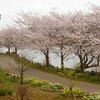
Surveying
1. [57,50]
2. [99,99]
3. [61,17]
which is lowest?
[99,99]

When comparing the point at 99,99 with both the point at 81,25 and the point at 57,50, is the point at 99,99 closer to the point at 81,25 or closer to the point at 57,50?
the point at 81,25

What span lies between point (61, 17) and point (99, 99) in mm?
16999

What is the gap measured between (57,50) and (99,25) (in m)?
7.66

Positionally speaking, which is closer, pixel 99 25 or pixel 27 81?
pixel 27 81

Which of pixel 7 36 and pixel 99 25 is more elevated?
pixel 7 36

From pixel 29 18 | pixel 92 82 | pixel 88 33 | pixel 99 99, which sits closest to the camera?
pixel 99 99

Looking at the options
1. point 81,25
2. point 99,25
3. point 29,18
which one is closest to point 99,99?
point 99,25

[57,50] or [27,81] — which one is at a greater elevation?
[57,50]

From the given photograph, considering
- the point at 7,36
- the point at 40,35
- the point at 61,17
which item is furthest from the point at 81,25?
the point at 7,36

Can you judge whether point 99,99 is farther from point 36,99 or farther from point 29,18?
point 29,18

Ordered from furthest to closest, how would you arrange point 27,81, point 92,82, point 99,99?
1. point 92,82
2. point 27,81
3. point 99,99

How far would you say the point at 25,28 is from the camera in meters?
34.2

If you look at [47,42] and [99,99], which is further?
[47,42]

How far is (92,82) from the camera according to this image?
19391mm
